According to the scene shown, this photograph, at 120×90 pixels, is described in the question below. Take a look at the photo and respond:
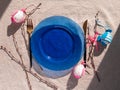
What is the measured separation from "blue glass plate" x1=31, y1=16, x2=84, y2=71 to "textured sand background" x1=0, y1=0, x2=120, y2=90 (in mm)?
49

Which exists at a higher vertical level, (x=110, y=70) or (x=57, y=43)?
(x=57, y=43)

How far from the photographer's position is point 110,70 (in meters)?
1.93

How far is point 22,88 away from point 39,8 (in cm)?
34

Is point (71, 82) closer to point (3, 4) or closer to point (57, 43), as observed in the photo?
point (57, 43)

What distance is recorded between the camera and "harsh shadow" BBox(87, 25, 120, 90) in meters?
1.90

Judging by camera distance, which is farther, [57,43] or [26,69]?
[26,69]

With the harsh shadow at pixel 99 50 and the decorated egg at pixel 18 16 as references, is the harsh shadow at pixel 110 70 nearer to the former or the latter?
the harsh shadow at pixel 99 50

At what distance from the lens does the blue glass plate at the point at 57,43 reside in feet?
6.01

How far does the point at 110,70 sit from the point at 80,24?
215mm

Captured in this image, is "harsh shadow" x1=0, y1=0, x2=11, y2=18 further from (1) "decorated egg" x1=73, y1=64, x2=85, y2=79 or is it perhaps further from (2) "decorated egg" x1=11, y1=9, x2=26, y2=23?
(1) "decorated egg" x1=73, y1=64, x2=85, y2=79

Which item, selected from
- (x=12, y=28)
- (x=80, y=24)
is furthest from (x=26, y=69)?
(x=80, y=24)

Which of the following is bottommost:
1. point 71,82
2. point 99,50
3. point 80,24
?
point 71,82

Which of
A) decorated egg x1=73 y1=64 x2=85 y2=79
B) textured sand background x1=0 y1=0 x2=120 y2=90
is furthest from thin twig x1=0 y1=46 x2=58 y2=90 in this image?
decorated egg x1=73 y1=64 x2=85 y2=79

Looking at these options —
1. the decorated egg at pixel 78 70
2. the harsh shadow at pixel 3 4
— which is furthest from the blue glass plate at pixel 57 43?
the harsh shadow at pixel 3 4
